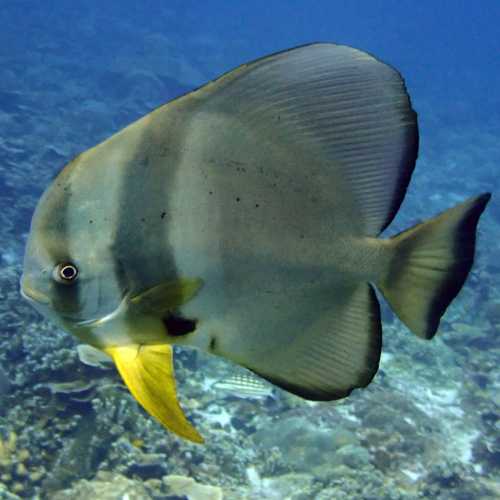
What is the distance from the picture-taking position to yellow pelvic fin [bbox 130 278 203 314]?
97 centimetres

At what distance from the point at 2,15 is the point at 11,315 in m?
34.6

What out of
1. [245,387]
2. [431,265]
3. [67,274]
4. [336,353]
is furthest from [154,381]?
[245,387]

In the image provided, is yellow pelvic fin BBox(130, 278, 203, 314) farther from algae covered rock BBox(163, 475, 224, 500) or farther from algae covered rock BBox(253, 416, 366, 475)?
algae covered rock BBox(253, 416, 366, 475)

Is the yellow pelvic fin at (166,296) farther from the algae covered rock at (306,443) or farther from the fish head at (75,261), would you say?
the algae covered rock at (306,443)

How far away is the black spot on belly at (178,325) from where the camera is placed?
3.29ft

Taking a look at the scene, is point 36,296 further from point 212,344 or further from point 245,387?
point 245,387

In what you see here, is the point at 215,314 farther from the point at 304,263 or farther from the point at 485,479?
the point at 485,479

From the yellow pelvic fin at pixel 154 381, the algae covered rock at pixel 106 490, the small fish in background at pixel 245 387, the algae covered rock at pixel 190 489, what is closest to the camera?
the yellow pelvic fin at pixel 154 381

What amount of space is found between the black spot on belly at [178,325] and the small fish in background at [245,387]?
4985 millimetres

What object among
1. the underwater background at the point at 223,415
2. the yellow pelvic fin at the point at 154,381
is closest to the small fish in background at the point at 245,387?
the underwater background at the point at 223,415

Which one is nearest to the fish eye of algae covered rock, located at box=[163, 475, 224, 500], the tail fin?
the tail fin

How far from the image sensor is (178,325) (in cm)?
102

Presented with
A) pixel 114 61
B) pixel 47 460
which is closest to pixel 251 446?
pixel 47 460

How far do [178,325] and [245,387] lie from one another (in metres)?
5.08
